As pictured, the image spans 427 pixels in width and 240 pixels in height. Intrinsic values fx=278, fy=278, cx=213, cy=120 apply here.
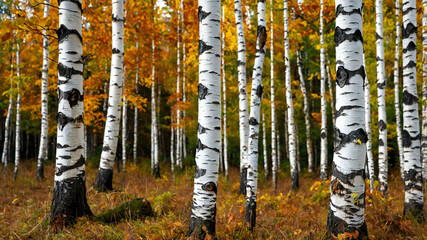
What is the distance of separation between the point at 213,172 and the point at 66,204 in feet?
8.50

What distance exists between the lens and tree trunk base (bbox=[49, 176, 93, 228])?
168 inches

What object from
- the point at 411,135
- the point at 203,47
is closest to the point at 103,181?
the point at 203,47

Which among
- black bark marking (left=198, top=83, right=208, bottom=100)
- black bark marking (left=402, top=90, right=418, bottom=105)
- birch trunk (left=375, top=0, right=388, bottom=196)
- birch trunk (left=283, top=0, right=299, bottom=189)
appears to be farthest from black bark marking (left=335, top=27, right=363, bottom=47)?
birch trunk (left=283, top=0, right=299, bottom=189)

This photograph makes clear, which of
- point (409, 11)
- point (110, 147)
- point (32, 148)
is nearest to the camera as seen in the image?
point (409, 11)

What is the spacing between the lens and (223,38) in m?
12.0

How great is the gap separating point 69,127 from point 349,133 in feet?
13.2

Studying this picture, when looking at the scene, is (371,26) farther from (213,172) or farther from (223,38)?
(213,172)

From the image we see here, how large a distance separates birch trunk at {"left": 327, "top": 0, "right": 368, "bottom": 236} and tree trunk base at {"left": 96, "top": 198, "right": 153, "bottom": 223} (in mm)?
3175

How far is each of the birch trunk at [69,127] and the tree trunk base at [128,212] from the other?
304mm

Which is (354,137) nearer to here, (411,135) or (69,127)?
(411,135)

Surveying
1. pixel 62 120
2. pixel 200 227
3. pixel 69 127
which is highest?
pixel 62 120

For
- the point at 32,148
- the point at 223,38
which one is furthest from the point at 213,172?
the point at 32,148

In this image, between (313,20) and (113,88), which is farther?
(313,20)

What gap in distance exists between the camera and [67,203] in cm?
436
